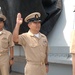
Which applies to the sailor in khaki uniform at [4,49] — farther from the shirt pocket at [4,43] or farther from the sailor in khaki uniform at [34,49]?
the sailor in khaki uniform at [34,49]

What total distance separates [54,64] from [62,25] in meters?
0.83

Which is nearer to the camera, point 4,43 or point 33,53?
point 33,53

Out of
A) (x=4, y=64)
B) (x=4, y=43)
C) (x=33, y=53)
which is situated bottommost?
(x=4, y=64)

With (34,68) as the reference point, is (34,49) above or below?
above

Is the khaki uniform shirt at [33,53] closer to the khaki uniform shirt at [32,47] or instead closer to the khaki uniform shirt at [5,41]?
the khaki uniform shirt at [32,47]

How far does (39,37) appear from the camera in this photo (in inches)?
166

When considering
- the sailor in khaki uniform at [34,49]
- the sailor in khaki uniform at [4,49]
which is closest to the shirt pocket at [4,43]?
the sailor in khaki uniform at [4,49]

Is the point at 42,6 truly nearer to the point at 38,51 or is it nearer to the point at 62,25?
the point at 62,25

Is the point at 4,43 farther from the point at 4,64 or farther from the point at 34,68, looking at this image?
the point at 34,68

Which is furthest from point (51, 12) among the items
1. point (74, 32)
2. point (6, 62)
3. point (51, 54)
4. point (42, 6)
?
point (74, 32)

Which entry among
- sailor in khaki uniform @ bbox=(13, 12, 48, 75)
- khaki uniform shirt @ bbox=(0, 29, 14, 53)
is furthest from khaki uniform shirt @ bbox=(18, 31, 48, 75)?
khaki uniform shirt @ bbox=(0, 29, 14, 53)

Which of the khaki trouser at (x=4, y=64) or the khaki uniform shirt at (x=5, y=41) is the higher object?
the khaki uniform shirt at (x=5, y=41)

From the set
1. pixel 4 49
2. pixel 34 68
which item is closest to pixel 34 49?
pixel 34 68

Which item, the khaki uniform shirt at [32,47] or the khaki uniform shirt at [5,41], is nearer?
the khaki uniform shirt at [32,47]
